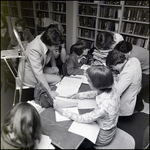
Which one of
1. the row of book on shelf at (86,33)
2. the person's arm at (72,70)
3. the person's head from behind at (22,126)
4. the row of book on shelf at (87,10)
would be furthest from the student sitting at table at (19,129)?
the row of book on shelf at (86,33)

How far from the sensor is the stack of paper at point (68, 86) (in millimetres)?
1539

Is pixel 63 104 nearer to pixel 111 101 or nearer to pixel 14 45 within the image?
pixel 111 101

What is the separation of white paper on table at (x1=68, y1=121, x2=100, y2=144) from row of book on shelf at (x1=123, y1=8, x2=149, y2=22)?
8.44 feet

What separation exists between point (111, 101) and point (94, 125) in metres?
0.27

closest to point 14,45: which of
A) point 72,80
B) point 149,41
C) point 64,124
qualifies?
point 72,80

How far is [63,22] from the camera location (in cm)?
393

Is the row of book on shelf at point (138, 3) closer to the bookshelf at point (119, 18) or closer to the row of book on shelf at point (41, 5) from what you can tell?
the bookshelf at point (119, 18)

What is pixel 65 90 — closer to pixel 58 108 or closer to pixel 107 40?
pixel 58 108

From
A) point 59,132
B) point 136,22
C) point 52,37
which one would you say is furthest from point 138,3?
point 59,132

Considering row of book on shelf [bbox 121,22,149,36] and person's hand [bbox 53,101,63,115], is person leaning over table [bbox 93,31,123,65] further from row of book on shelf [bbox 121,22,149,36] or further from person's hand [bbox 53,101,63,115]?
person's hand [bbox 53,101,63,115]

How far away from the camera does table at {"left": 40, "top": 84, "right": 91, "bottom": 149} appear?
3.34 feet

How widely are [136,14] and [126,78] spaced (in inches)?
80.3

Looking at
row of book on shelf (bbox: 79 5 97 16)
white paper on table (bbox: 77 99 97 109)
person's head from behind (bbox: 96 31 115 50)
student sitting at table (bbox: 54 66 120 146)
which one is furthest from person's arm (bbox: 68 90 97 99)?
row of book on shelf (bbox: 79 5 97 16)

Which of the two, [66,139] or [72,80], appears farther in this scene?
[72,80]
